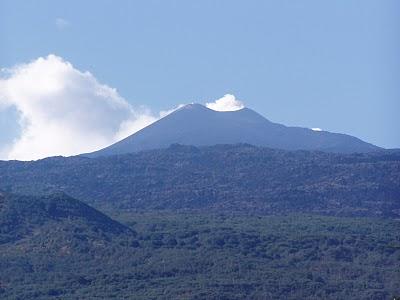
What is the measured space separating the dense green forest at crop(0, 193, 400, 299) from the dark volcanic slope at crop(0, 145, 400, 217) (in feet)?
24.6

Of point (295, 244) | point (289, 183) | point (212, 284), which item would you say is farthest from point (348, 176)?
point (212, 284)

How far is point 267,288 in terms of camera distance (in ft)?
299

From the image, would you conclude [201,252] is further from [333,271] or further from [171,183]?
[171,183]

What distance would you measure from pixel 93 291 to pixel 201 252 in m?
15.2

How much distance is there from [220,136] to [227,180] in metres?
46.4

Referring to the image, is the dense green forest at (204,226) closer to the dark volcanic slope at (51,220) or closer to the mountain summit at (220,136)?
the dark volcanic slope at (51,220)

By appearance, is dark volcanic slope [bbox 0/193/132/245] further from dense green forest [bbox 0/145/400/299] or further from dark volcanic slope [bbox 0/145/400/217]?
dark volcanic slope [bbox 0/145/400/217]

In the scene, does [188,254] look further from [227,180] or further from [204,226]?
[227,180]

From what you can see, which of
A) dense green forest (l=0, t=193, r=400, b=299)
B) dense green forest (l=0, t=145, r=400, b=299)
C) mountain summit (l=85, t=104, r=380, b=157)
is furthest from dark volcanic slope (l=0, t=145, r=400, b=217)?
mountain summit (l=85, t=104, r=380, b=157)

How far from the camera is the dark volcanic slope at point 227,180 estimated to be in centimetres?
13062

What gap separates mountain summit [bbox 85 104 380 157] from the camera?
18250cm

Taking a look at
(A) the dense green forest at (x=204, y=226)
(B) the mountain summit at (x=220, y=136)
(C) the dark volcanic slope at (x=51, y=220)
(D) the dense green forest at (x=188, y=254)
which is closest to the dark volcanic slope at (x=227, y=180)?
(A) the dense green forest at (x=204, y=226)

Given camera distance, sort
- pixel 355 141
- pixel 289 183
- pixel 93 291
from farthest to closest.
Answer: pixel 355 141 < pixel 289 183 < pixel 93 291

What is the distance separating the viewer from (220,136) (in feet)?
608
